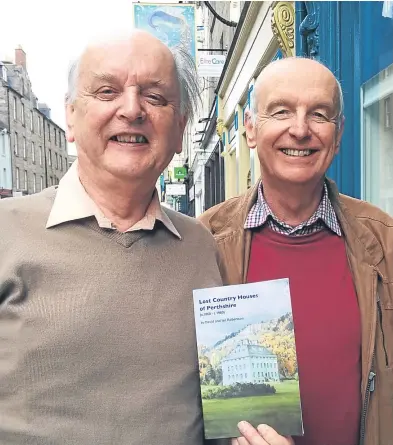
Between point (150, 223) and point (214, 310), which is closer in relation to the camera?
point (214, 310)

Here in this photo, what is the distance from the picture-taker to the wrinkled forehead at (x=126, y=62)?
1380 mm

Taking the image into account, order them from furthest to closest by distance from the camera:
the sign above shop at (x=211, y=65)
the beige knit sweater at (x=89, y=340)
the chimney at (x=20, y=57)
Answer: the chimney at (x=20, y=57)
the sign above shop at (x=211, y=65)
the beige knit sweater at (x=89, y=340)

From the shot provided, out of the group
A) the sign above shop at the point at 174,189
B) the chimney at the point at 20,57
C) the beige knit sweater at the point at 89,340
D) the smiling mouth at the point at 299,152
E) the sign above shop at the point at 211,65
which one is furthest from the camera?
the chimney at the point at 20,57

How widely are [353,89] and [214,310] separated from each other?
3.11m

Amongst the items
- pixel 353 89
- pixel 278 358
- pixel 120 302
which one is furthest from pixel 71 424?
pixel 353 89

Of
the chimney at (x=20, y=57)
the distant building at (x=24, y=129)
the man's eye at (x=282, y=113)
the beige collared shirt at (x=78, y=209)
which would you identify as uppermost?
the chimney at (x=20, y=57)

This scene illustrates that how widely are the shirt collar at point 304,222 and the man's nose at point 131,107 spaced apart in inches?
27.7

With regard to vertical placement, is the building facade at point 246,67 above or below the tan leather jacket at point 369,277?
above

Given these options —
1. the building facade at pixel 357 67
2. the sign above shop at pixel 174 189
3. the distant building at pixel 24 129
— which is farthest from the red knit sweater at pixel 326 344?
the distant building at pixel 24 129

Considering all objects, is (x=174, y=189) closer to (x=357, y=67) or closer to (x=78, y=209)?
(x=357, y=67)

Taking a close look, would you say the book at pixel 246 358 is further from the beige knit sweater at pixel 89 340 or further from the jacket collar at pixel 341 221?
the jacket collar at pixel 341 221

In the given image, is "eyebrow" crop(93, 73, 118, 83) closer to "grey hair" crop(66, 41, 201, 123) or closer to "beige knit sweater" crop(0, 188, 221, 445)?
"grey hair" crop(66, 41, 201, 123)

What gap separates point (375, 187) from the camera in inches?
151

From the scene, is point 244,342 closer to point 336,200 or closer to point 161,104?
point 161,104
